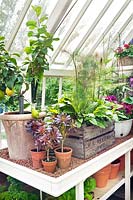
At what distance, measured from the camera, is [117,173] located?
73.5 inches

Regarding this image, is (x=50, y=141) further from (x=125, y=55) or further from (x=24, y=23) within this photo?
(x=125, y=55)

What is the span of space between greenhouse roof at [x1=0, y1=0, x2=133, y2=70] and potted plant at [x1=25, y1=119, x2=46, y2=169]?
24.2 inches

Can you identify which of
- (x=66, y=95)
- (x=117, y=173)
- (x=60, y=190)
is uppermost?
(x=66, y=95)

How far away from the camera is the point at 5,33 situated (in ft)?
6.47

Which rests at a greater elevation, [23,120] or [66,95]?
[66,95]

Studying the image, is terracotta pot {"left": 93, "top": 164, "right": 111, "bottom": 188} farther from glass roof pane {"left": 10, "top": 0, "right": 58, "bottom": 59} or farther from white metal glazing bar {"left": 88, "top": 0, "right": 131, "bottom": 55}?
white metal glazing bar {"left": 88, "top": 0, "right": 131, "bottom": 55}

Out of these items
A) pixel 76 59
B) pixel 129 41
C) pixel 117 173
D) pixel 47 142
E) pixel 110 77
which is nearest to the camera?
pixel 47 142

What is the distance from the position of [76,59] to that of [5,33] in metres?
0.80

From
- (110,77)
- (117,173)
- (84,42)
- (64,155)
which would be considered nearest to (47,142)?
(64,155)

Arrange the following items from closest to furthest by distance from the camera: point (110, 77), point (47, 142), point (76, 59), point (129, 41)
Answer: point (47, 142) → point (76, 59) → point (110, 77) → point (129, 41)

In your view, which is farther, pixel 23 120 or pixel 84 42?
pixel 84 42

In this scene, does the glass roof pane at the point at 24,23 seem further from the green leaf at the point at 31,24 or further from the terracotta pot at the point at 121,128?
the terracotta pot at the point at 121,128

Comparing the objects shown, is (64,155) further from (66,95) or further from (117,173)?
(117,173)

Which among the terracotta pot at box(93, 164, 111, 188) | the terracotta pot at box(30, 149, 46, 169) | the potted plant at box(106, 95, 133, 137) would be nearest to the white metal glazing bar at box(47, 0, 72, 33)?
the potted plant at box(106, 95, 133, 137)
